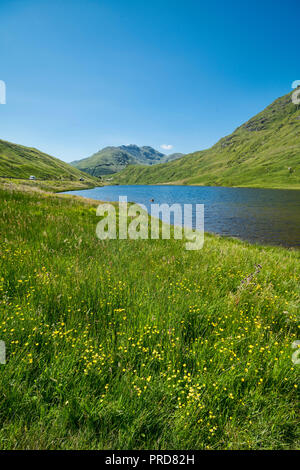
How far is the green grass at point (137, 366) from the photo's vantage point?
1.81 meters

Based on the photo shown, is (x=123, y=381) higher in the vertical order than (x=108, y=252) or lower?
lower

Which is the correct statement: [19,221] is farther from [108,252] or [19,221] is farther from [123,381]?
[123,381]

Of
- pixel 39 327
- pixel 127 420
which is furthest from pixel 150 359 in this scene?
pixel 39 327

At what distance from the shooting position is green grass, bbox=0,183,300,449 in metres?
1.81

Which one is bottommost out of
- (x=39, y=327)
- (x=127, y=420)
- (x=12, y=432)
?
(x=127, y=420)

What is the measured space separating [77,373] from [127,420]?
0.72 m

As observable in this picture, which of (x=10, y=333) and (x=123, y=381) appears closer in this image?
(x=123, y=381)

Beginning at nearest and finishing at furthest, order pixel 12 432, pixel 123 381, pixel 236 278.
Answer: pixel 12 432 → pixel 123 381 → pixel 236 278

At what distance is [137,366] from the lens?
90.3 inches

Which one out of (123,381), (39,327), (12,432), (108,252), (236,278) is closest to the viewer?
(12,432)

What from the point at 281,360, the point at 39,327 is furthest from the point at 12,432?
the point at 281,360

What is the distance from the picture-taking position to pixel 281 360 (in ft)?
8.23

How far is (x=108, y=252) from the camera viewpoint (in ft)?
20.0
